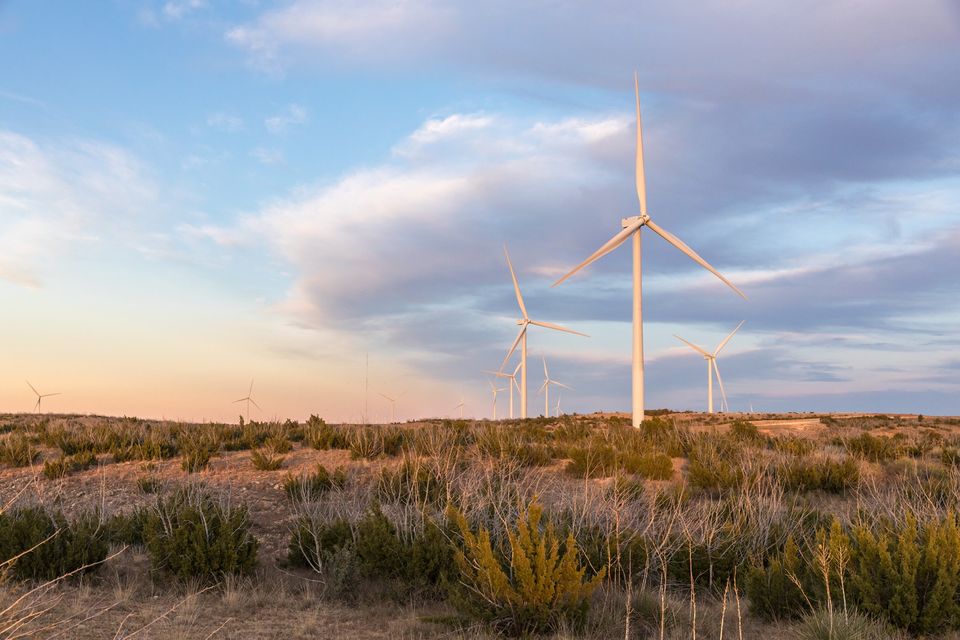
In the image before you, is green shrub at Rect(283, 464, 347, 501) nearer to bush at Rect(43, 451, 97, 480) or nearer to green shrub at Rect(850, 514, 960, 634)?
bush at Rect(43, 451, 97, 480)

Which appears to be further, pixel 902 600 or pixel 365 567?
pixel 365 567

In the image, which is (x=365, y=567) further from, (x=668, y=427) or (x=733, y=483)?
(x=668, y=427)

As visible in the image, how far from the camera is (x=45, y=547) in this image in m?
11.6

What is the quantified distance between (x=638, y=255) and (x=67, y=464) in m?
22.8

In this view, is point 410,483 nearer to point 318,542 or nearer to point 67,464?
point 318,542

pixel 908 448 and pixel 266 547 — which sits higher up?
pixel 908 448

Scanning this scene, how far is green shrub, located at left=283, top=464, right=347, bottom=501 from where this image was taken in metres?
16.2

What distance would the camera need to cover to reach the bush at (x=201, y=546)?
11289 millimetres

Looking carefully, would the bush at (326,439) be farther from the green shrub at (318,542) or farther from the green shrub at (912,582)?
the green shrub at (912,582)

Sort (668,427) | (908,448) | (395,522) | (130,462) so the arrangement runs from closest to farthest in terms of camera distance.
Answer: (395,522), (130,462), (908,448), (668,427)

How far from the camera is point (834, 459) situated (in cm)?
1931

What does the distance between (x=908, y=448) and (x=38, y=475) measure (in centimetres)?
2546

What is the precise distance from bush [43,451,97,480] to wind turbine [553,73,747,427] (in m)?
19.7

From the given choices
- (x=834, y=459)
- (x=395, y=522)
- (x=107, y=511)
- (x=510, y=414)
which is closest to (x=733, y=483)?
(x=834, y=459)
